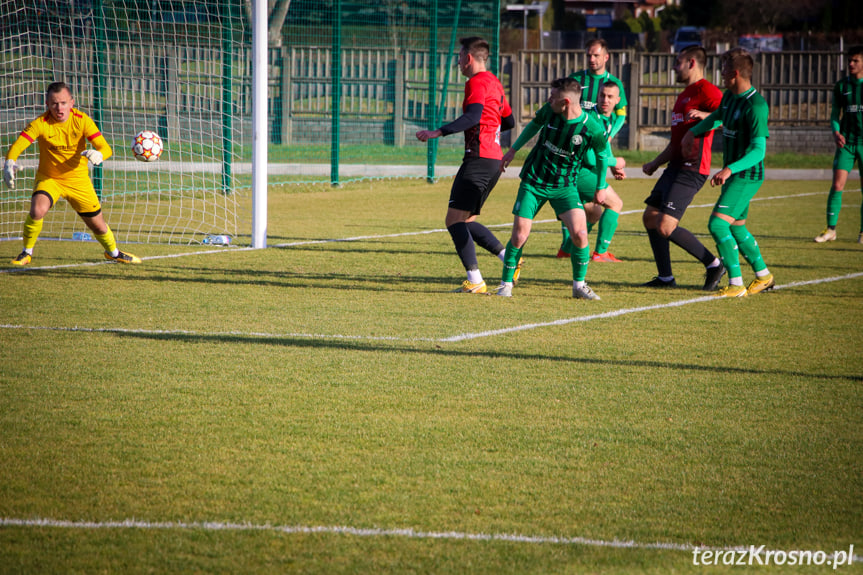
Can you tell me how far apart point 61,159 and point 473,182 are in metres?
4.52

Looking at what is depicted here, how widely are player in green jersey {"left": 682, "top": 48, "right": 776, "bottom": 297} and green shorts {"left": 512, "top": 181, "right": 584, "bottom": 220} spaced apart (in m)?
1.32

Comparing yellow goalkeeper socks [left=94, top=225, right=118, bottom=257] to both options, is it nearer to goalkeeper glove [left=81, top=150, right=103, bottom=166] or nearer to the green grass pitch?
the green grass pitch

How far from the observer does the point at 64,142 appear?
9836mm

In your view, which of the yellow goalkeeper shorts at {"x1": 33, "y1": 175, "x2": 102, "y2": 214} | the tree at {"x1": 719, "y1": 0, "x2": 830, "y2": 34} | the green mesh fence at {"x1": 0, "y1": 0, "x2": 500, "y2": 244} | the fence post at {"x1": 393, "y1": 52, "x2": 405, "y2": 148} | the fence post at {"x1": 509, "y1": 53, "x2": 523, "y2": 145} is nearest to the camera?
the yellow goalkeeper shorts at {"x1": 33, "y1": 175, "x2": 102, "y2": 214}

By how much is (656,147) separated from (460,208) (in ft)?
67.6

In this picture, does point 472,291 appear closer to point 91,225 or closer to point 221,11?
point 91,225

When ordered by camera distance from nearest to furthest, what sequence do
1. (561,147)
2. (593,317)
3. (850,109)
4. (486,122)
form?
(593,317) → (561,147) → (486,122) → (850,109)

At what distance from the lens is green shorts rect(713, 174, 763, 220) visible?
28.7 ft

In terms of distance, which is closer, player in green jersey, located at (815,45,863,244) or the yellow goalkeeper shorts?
the yellow goalkeeper shorts

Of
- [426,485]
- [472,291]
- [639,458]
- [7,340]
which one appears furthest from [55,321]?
[639,458]

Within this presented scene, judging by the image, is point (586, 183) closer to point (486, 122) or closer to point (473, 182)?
point (486, 122)

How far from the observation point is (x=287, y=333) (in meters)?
7.00

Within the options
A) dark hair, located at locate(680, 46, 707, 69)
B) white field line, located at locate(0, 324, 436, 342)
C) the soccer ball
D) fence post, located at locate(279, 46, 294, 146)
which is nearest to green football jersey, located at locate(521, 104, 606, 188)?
dark hair, located at locate(680, 46, 707, 69)

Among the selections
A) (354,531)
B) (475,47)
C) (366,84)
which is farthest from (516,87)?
(354,531)
